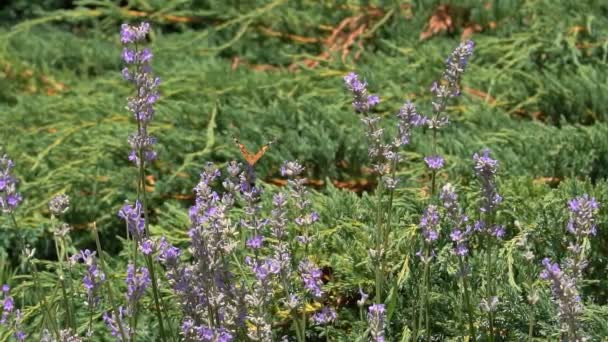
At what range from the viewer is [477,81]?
172 inches

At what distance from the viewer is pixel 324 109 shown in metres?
4.01

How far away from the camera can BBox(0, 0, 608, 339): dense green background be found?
11.6ft

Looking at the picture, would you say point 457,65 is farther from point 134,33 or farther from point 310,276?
point 134,33

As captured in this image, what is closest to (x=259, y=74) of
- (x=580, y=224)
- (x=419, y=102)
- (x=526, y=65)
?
(x=419, y=102)

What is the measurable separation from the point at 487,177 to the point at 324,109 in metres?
Result: 1.92

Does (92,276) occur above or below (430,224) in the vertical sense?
below

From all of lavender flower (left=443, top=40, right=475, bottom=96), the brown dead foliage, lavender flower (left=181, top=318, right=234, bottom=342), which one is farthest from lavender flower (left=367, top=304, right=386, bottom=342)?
the brown dead foliage

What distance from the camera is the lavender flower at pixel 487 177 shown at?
2.10 meters

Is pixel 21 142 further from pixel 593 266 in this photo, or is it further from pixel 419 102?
pixel 593 266

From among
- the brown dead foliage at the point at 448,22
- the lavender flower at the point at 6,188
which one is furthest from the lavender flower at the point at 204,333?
the brown dead foliage at the point at 448,22

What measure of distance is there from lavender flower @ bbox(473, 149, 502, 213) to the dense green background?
747 mm

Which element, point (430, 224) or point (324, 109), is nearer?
point (430, 224)

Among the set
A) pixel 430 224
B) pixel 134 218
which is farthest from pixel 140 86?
pixel 430 224

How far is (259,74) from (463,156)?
1312mm
